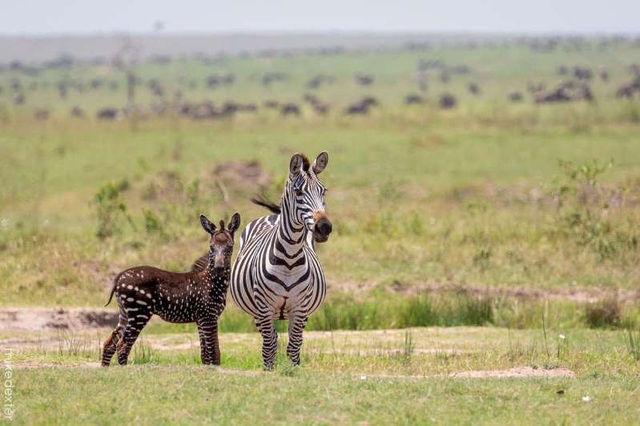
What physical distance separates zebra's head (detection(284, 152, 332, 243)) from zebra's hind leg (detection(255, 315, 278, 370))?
114 centimetres

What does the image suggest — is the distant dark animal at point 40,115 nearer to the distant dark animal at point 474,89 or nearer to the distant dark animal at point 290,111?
the distant dark animal at point 290,111

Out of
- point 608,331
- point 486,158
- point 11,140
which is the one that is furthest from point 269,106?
point 608,331

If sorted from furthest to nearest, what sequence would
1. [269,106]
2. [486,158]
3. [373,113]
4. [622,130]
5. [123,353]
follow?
[269,106]
[373,113]
[622,130]
[486,158]
[123,353]

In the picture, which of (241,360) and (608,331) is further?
(608,331)

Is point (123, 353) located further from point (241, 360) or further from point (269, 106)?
point (269, 106)

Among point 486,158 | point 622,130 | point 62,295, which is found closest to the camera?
point 62,295

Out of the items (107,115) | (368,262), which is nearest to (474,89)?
(107,115)

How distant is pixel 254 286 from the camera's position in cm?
1166

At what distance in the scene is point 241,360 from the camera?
43.5 ft

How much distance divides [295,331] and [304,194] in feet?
5.03

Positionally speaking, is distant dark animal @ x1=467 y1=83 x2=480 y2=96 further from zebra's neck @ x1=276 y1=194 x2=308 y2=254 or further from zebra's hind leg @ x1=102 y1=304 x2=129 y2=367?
zebra's hind leg @ x1=102 y1=304 x2=129 y2=367

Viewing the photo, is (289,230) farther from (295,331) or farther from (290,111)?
(290,111)

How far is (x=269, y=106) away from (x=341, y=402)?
166 feet

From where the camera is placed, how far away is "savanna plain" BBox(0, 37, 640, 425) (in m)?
9.86
